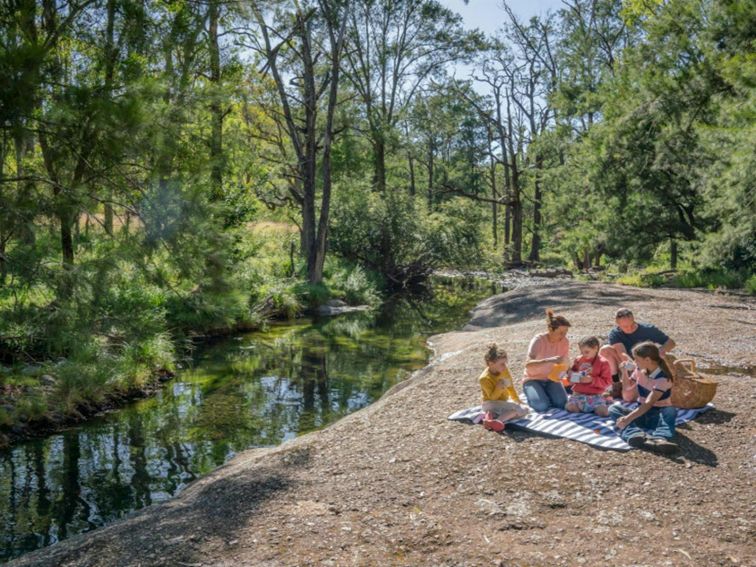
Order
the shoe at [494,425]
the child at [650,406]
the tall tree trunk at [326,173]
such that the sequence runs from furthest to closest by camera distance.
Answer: the tall tree trunk at [326,173] < the shoe at [494,425] < the child at [650,406]

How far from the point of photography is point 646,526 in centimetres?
484

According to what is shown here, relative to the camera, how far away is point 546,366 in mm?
7496

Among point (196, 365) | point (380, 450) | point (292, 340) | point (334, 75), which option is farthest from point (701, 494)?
point (334, 75)

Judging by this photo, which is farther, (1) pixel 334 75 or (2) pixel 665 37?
(1) pixel 334 75

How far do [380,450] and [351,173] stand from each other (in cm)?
2643

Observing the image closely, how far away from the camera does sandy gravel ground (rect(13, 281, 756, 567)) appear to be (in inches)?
183

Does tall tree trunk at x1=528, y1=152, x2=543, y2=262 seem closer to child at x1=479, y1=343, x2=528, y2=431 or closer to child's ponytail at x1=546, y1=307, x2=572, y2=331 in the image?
child's ponytail at x1=546, y1=307, x2=572, y2=331

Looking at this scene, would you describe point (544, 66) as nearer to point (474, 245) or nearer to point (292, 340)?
point (474, 245)

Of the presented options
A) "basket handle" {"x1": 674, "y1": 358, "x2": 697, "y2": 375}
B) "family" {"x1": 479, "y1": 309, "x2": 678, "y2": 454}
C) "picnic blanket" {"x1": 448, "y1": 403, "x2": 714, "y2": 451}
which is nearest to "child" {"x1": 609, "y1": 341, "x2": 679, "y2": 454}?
"family" {"x1": 479, "y1": 309, "x2": 678, "y2": 454}

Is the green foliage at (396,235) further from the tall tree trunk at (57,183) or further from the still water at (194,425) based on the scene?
the tall tree trunk at (57,183)

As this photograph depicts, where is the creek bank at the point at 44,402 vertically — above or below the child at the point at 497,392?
below

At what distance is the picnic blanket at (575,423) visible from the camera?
6.33 meters

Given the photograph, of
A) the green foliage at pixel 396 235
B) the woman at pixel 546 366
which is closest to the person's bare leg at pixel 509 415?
the woman at pixel 546 366

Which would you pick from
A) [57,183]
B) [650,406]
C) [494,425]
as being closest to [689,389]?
[650,406]
